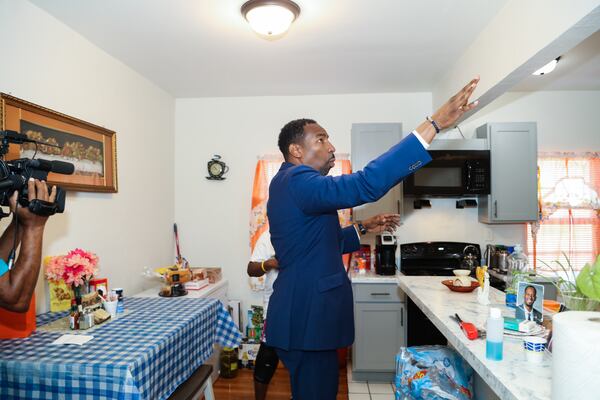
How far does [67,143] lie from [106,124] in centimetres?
47

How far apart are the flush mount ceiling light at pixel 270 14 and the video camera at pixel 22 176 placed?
1.30m

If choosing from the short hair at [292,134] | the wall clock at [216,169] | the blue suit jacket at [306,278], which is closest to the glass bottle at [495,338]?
the blue suit jacket at [306,278]

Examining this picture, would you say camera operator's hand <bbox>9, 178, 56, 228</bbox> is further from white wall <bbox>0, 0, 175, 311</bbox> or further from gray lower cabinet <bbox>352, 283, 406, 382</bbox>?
gray lower cabinet <bbox>352, 283, 406, 382</bbox>

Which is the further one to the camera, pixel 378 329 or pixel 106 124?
pixel 378 329

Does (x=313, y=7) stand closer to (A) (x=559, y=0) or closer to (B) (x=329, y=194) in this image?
(A) (x=559, y=0)

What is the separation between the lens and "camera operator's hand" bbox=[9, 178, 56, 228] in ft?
4.27

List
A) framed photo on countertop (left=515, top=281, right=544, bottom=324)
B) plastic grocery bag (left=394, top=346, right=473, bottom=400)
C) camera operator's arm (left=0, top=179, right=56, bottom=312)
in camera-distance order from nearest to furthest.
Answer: camera operator's arm (left=0, top=179, right=56, bottom=312) < framed photo on countertop (left=515, top=281, right=544, bottom=324) < plastic grocery bag (left=394, top=346, right=473, bottom=400)

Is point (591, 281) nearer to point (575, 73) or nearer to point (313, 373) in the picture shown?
point (313, 373)

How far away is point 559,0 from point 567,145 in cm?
250

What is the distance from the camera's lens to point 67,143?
245 cm

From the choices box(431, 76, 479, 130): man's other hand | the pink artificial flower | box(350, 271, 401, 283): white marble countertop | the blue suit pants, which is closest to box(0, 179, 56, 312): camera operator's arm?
the pink artificial flower

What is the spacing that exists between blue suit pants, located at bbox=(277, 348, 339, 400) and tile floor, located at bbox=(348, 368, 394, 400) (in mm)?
1657

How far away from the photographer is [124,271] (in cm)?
307

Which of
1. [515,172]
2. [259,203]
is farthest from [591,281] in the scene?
[259,203]
